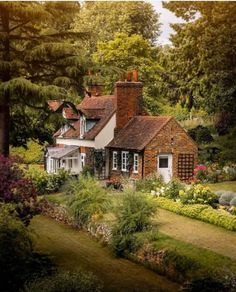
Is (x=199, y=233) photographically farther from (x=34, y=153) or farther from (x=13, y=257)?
(x=34, y=153)

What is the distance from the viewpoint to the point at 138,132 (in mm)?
24078

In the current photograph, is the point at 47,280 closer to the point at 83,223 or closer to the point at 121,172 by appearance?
the point at 83,223

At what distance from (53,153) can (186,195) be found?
391 inches

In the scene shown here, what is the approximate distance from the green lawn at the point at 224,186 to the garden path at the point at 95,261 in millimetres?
7420

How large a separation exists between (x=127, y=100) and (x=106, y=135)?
6.32 feet

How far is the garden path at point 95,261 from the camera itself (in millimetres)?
12148

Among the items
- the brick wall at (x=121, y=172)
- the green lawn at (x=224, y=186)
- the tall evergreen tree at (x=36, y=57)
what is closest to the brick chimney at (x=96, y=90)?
the brick wall at (x=121, y=172)

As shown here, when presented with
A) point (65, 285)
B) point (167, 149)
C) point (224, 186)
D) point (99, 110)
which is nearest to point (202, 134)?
point (167, 149)

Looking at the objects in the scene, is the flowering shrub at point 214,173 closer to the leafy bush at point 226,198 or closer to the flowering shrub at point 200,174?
the flowering shrub at point 200,174

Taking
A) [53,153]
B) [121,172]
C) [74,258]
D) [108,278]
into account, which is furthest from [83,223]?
[53,153]

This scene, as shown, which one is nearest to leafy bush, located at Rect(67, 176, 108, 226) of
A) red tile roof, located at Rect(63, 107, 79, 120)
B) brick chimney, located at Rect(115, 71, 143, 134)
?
brick chimney, located at Rect(115, 71, 143, 134)

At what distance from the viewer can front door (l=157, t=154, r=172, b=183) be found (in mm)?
23344

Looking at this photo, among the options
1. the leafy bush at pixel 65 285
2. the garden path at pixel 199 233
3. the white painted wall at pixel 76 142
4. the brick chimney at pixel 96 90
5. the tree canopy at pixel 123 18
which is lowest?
the garden path at pixel 199 233

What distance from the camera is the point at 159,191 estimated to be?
19.9m
